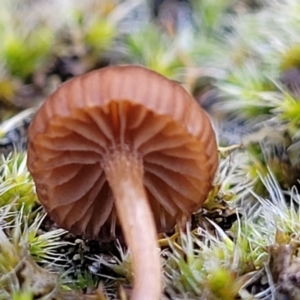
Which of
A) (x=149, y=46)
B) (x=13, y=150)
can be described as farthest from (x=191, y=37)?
(x=13, y=150)

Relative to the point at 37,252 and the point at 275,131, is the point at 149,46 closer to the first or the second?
the point at 275,131

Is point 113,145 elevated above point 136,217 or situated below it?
above

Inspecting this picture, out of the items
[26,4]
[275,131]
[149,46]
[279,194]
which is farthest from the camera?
[26,4]
